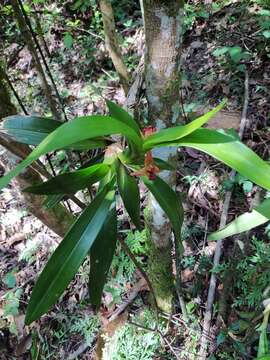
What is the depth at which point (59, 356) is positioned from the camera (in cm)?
179

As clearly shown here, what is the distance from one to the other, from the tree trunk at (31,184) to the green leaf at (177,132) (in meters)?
0.34

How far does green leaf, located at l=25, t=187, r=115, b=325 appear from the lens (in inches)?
31.6

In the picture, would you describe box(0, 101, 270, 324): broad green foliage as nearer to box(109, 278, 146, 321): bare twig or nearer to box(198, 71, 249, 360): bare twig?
box(198, 71, 249, 360): bare twig

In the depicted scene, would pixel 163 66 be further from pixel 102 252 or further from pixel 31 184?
pixel 31 184

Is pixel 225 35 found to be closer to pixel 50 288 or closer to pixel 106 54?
pixel 106 54

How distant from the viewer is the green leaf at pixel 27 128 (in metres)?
0.91

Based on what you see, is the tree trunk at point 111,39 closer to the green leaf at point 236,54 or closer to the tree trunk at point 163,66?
the green leaf at point 236,54

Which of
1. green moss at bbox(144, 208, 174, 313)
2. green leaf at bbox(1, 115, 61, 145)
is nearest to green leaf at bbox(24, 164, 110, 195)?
green leaf at bbox(1, 115, 61, 145)

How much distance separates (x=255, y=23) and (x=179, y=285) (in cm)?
174

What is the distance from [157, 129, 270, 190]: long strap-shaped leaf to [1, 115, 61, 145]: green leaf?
1.07 feet

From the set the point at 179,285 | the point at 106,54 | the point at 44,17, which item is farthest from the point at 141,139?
the point at 44,17

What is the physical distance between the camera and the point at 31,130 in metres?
0.93

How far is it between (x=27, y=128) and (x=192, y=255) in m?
1.09

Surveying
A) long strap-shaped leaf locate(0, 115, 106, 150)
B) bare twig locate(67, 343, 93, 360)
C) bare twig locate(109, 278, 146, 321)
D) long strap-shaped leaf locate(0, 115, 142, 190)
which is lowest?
bare twig locate(67, 343, 93, 360)
